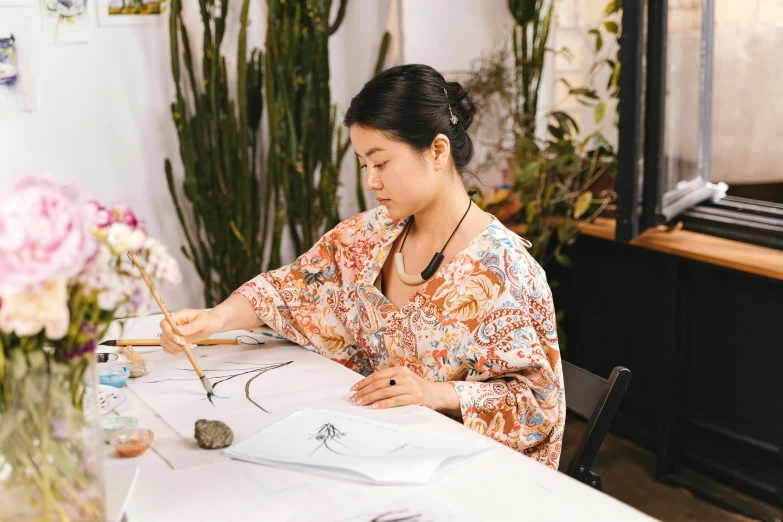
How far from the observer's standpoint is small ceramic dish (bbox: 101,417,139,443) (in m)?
1.39

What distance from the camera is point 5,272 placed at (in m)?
0.84

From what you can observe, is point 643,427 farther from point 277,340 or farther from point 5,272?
point 5,272

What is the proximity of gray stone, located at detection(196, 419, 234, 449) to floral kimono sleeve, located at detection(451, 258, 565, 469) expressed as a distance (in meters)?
0.44

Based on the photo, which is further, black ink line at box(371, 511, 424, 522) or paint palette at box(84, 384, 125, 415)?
paint palette at box(84, 384, 125, 415)

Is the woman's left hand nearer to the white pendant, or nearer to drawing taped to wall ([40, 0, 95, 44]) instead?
the white pendant

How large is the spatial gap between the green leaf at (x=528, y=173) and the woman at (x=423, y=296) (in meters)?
1.18

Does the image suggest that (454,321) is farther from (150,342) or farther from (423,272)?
(150,342)

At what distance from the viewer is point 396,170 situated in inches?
72.2

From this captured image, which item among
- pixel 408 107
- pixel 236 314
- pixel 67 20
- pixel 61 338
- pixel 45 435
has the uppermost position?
pixel 67 20

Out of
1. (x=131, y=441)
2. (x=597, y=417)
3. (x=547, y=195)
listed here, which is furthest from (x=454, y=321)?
(x=547, y=195)

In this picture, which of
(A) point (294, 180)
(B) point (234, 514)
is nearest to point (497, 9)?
(A) point (294, 180)

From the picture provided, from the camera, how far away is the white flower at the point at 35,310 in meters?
0.87

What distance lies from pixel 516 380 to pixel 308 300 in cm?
57

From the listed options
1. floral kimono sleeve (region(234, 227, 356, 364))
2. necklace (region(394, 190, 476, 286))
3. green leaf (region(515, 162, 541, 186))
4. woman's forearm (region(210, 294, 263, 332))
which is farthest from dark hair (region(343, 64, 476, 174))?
green leaf (region(515, 162, 541, 186))
